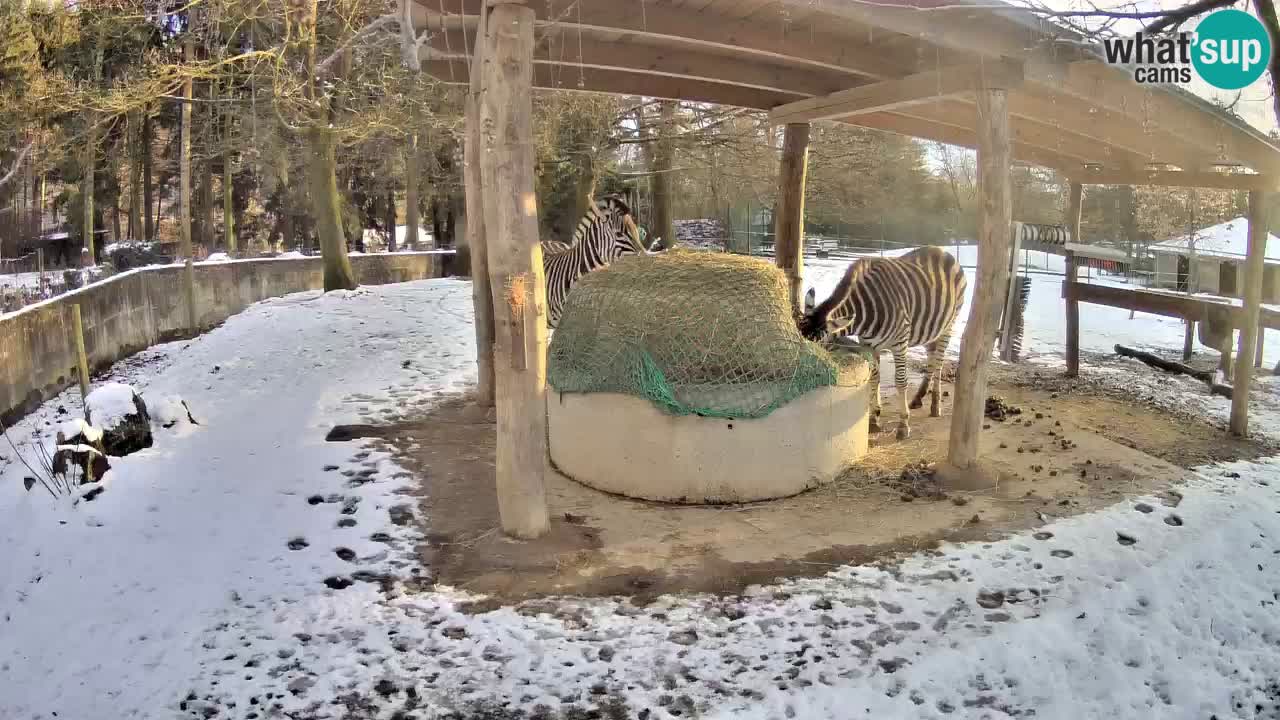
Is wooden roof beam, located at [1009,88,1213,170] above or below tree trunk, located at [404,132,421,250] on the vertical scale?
below

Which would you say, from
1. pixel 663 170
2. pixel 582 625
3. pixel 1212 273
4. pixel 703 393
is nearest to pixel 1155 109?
pixel 703 393

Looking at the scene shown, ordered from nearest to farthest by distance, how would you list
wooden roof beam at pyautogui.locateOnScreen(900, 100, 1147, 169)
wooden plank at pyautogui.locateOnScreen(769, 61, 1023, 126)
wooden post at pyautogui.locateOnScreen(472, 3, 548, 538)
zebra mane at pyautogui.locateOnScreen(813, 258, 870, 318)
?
1. wooden post at pyautogui.locateOnScreen(472, 3, 548, 538)
2. wooden plank at pyautogui.locateOnScreen(769, 61, 1023, 126)
3. zebra mane at pyautogui.locateOnScreen(813, 258, 870, 318)
4. wooden roof beam at pyautogui.locateOnScreen(900, 100, 1147, 169)

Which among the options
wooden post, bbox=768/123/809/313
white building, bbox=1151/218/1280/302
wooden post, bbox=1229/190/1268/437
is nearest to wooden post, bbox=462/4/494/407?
wooden post, bbox=768/123/809/313

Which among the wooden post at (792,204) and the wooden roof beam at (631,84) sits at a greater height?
the wooden roof beam at (631,84)

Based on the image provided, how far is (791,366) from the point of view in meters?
6.19

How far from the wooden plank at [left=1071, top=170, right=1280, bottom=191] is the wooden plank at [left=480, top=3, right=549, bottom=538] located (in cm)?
716

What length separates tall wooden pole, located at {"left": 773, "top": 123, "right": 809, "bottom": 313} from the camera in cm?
914

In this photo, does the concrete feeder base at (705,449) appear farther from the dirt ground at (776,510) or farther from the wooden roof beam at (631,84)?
the wooden roof beam at (631,84)

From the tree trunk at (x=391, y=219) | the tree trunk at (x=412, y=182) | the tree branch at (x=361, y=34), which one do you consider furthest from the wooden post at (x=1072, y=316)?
the tree trunk at (x=391, y=219)

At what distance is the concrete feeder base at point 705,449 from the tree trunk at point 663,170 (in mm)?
9704

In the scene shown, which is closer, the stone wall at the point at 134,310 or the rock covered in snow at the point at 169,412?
the rock covered in snow at the point at 169,412

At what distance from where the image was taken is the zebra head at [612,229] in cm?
933

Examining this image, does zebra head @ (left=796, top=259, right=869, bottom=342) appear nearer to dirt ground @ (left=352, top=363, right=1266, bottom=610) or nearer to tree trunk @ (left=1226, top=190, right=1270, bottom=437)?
dirt ground @ (left=352, top=363, right=1266, bottom=610)

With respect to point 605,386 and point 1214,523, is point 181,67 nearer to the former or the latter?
Answer: point 605,386
